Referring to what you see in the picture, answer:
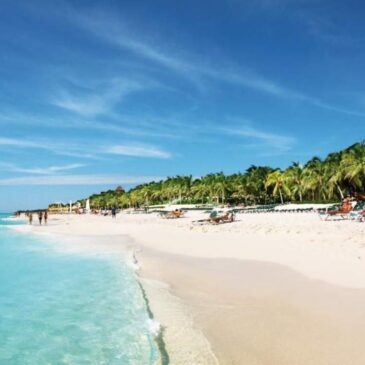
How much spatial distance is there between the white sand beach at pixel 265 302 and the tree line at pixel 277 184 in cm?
2291

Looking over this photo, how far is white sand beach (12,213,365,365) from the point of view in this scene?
5.32 m

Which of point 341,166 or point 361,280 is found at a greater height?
point 341,166

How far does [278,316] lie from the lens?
6777 millimetres

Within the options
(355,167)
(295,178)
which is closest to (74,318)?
(355,167)

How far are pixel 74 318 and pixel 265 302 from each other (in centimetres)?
343

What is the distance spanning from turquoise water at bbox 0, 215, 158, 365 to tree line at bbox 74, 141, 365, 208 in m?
26.9

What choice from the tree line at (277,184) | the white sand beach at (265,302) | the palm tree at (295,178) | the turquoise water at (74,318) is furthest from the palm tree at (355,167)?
the turquoise water at (74,318)

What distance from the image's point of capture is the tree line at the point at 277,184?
45.9 metres

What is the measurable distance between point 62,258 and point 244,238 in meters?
7.64

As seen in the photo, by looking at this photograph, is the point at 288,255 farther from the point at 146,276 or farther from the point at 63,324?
the point at 63,324

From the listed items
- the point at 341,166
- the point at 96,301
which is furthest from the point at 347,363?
the point at 341,166

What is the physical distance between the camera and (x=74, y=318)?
25.8ft

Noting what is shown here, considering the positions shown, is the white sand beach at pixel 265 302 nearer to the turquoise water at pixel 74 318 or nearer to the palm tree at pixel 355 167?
the turquoise water at pixel 74 318

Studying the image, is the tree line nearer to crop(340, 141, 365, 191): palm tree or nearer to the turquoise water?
crop(340, 141, 365, 191): palm tree
